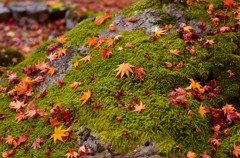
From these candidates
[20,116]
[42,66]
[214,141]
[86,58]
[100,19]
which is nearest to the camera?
[214,141]

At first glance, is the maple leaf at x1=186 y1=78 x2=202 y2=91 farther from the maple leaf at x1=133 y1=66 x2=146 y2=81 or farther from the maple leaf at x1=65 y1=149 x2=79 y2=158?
the maple leaf at x1=65 y1=149 x2=79 y2=158

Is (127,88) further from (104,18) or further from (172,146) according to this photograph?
(104,18)

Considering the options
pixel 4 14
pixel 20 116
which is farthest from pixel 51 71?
pixel 4 14

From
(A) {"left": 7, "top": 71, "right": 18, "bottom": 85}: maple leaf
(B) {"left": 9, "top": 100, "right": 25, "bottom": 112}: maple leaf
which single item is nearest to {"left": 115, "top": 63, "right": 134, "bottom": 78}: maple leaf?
(B) {"left": 9, "top": 100, "right": 25, "bottom": 112}: maple leaf

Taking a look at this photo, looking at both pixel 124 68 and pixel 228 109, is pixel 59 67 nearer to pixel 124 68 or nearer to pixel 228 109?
pixel 124 68

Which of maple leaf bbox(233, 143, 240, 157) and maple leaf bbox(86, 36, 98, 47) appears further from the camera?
maple leaf bbox(86, 36, 98, 47)

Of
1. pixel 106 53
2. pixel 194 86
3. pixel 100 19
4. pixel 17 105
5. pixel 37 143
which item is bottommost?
pixel 37 143

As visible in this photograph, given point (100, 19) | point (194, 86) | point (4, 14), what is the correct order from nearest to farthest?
point (194, 86) → point (100, 19) → point (4, 14)

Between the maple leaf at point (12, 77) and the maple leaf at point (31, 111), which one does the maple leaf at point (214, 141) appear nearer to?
the maple leaf at point (31, 111)

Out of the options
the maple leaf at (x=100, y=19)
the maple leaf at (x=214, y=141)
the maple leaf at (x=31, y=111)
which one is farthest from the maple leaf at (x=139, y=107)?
the maple leaf at (x=100, y=19)

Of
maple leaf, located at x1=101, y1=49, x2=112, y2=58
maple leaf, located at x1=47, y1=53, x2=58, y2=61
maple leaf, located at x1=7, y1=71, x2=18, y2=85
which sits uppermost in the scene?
maple leaf, located at x1=101, y1=49, x2=112, y2=58
